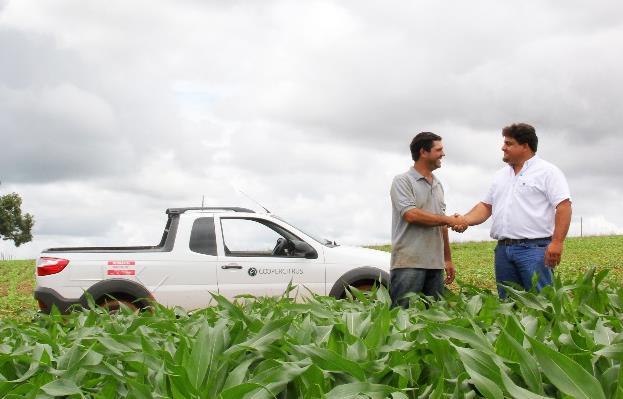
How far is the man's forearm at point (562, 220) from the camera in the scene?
21.0 feet

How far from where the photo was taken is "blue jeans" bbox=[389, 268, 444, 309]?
696 centimetres

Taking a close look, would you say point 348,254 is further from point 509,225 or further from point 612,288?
point 612,288

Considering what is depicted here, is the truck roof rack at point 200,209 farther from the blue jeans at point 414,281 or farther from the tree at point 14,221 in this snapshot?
the tree at point 14,221

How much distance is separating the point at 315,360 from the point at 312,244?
30.9ft

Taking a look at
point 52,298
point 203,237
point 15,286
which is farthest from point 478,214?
point 15,286

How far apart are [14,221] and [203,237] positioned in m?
46.9

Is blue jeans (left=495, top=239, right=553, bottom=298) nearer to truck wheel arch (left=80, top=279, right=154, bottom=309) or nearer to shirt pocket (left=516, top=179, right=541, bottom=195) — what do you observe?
shirt pocket (left=516, top=179, right=541, bottom=195)

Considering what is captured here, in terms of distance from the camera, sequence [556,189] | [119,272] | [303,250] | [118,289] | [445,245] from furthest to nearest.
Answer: [303,250]
[119,272]
[118,289]
[445,245]
[556,189]

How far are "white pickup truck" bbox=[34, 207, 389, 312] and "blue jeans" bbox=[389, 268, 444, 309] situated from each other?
333 cm

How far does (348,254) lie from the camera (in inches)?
444

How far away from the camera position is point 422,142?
7.18 m

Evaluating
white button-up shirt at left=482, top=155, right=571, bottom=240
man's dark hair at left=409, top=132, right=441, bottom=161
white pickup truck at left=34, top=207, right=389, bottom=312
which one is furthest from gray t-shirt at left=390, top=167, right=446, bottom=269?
white pickup truck at left=34, top=207, right=389, bottom=312

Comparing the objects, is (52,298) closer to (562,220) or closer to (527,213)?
(527,213)

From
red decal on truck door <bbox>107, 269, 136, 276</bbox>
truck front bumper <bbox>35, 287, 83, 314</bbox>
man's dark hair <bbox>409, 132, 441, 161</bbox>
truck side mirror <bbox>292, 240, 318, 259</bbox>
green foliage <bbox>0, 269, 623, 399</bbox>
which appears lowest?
truck front bumper <bbox>35, 287, 83, 314</bbox>
